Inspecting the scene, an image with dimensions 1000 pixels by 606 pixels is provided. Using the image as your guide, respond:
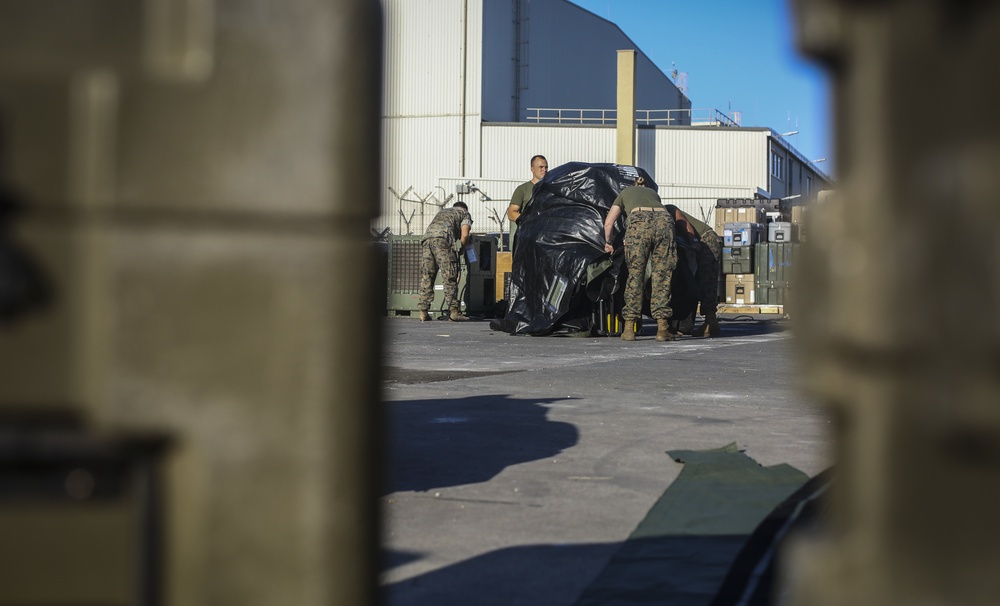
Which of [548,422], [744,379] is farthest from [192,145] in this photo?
[744,379]

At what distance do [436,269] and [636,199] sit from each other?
549 centimetres

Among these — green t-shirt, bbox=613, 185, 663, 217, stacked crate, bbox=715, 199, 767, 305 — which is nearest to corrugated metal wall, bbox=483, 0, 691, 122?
stacked crate, bbox=715, 199, 767, 305

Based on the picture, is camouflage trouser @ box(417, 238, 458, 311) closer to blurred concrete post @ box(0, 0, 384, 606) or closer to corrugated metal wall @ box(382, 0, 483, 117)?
blurred concrete post @ box(0, 0, 384, 606)

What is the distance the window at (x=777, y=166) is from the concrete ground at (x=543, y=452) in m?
32.1

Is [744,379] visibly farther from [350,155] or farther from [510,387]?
[350,155]

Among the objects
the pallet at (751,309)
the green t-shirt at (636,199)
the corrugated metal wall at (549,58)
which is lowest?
the pallet at (751,309)

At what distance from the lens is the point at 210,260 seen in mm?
750

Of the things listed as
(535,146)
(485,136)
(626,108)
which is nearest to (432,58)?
(485,136)

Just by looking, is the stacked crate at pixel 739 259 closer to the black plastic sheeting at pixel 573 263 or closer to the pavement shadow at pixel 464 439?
the black plastic sheeting at pixel 573 263

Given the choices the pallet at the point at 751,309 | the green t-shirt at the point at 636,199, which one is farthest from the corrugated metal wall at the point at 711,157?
the green t-shirt at the point at 636,199

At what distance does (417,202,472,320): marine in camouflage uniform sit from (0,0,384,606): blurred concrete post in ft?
49.1

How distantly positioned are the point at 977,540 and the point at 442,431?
11.9ft

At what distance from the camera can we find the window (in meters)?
38.8

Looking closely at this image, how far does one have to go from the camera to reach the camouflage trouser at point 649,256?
1089 centimetres
